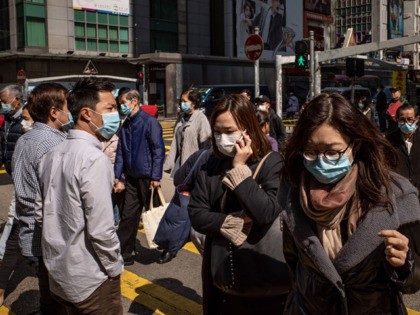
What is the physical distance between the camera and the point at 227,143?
3.17 meters

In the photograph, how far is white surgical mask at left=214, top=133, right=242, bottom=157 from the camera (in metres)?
3.15

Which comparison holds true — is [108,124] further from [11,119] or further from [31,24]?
[31,24]

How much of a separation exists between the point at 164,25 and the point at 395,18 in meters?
49.7

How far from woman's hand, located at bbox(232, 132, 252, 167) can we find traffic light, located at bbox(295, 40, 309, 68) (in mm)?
13110

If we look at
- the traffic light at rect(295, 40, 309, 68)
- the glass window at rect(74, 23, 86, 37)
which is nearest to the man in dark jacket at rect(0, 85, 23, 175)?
the traffic light at rect(295, 40, 309, 68)

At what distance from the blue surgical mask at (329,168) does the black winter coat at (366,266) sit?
179mm

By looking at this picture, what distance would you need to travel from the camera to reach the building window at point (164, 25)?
134 ft

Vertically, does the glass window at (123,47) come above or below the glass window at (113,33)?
below

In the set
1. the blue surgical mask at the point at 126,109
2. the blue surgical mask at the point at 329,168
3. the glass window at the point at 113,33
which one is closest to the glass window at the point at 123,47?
the glass window at the point at 113,33

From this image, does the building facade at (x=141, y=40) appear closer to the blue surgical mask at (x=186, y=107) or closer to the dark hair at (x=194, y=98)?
the dark hair at (x=194, y=98)

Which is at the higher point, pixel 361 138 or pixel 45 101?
pixel 45 101

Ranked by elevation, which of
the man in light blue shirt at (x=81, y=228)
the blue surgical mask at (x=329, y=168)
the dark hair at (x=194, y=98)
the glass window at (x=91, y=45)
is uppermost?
the glass window at (x=91, y=45)

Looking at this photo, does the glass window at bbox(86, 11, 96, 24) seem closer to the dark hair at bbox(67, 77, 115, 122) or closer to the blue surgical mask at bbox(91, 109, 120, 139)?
the blue surgical mask at bbox(91, 109, 120, 139)

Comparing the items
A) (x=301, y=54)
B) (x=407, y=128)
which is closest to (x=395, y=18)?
(x=301, y=54)
